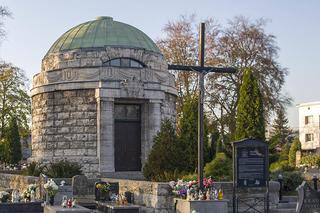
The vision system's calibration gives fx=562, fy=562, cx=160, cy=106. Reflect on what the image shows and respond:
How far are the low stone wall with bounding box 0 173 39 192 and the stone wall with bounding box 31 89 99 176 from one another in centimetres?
210

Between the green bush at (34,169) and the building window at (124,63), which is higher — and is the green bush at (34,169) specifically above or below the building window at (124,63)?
below

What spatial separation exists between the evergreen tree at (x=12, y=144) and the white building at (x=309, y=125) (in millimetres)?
39661

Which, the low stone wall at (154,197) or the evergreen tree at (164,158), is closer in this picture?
the low stone wall at (154,197)

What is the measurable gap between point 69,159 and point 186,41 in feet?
58.8

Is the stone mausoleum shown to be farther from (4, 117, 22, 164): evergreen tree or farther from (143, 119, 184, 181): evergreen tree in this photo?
(4, 117, 22, 164): evergreen tree

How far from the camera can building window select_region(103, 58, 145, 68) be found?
2786 cm

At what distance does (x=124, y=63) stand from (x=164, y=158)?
907 cm

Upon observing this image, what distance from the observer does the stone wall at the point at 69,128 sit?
87.7ft

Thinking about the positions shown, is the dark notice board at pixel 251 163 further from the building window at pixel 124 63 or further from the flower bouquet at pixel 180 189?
the building window at pixel 124 63

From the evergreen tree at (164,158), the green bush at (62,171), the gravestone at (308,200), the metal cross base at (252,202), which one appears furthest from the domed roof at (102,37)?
the gravestone at (308,200)

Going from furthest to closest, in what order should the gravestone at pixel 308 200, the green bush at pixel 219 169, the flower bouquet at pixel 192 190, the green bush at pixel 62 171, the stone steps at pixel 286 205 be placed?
the green bush at pixel 62 171 → the green bush at pixel 219 169 → the stone steps at pixel 286 205 → the flower bouquet at pixel 192 190 → the gravestone at pixel 308 200

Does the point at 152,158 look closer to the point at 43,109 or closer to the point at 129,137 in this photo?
the point at 129,137

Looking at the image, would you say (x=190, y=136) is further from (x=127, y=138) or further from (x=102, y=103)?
(x=102, y=103)

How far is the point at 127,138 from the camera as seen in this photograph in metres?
27.6
